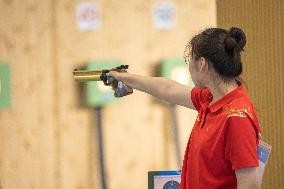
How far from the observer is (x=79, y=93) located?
5.27 ft

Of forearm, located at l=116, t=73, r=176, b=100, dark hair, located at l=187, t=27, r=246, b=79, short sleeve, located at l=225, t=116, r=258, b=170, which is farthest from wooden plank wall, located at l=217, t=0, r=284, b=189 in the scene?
short sleeve, located at l=225, t=116, r=258, b=170

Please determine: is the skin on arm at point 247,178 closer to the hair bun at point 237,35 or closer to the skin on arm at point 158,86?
the hair bun at point 237,35

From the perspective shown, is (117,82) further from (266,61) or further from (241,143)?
(266,61)

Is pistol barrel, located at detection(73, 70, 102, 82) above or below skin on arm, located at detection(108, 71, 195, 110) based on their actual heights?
above

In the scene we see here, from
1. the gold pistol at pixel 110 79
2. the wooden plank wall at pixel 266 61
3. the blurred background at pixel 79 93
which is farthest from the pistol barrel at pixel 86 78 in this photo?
the wooden plank wall at pixel 266 61

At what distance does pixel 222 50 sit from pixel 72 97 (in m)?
0.75

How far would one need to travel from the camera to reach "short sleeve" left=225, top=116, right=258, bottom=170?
37.1 inches

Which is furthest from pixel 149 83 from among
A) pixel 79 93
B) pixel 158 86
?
pixel 79 93

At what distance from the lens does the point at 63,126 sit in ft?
5.27

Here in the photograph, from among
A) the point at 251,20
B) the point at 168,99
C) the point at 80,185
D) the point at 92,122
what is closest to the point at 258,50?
the point at 251,20

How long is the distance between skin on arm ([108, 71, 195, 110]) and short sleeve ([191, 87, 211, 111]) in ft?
0.19

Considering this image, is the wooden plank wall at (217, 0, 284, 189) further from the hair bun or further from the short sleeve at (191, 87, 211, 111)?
the hair bun

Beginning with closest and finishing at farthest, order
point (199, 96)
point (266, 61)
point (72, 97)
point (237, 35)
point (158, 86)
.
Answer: point (237, 35) → point (199, 96) → point (158, 86) → point (72, 97) → point (266, 61)

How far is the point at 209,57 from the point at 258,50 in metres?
0.80
